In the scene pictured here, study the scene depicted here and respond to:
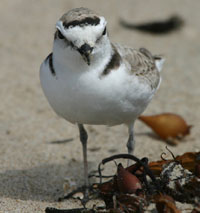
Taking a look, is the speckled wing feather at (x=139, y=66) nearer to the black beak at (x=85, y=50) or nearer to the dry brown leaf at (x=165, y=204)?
the black beak at (x=85, y=50)

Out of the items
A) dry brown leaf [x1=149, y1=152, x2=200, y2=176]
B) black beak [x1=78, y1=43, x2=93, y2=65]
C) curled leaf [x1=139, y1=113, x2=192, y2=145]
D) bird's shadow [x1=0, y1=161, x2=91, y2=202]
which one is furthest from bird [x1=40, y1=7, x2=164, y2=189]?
curled leaf [x1=139, y1=113, x2=192, y2=145]

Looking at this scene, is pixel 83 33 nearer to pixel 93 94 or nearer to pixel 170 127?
pixel 93 94

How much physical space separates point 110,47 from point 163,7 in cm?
502

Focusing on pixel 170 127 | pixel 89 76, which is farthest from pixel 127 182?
pixel 170 127

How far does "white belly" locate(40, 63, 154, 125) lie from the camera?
2.77m

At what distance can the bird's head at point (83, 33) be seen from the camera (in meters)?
2.57

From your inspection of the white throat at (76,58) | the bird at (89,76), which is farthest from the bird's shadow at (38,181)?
the white throat at (76,58)

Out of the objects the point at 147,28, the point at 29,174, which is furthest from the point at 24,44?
the point at 29,174

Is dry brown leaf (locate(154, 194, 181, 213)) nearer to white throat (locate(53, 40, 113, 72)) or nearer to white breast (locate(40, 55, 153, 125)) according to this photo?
white breast (locate(40, 55, 153, 125))

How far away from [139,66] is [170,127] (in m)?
1.14

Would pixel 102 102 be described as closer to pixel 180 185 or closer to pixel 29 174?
pixel 180 185

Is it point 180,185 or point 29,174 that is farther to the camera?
point 29,174

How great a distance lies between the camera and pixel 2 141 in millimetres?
4223

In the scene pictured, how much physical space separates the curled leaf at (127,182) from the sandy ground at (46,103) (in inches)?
21.7
